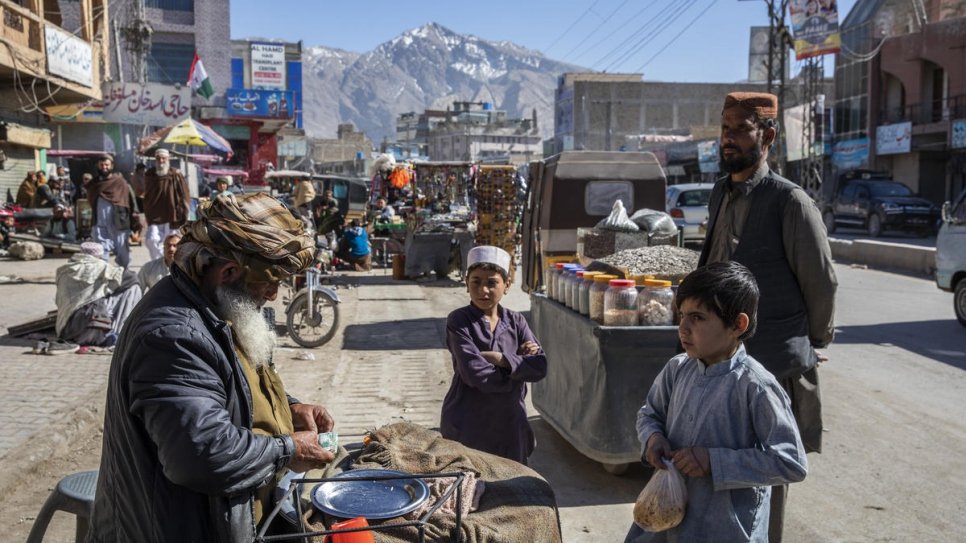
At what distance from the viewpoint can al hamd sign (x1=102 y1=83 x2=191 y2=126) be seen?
24078 mm

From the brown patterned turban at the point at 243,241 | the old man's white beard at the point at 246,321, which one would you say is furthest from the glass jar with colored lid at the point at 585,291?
the brown patterned turban at the point at 243,241

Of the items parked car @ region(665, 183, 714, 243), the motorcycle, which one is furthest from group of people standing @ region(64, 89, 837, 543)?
parked car @ region(665, 183, 714, 243)

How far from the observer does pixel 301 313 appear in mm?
9484

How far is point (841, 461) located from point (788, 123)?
36.1m

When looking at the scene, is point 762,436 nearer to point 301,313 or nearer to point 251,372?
point 251,372

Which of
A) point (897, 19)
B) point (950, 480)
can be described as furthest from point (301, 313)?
point (897, 19)

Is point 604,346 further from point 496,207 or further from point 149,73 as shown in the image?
point 149,73

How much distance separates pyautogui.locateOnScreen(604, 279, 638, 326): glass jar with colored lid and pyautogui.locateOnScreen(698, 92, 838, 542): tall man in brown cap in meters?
1.15

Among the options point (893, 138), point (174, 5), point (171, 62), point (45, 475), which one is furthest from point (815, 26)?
point (171, 62)

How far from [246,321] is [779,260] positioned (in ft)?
7.26

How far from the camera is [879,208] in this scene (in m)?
26.4

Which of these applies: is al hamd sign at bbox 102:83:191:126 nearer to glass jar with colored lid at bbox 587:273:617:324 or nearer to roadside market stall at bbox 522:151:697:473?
roadside market stall at bbox 522:151:697:473

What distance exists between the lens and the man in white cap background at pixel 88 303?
8.40 metres

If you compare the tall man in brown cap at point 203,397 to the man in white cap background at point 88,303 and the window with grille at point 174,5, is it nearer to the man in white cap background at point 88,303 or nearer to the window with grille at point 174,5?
the man in white cap background at point 88,303
